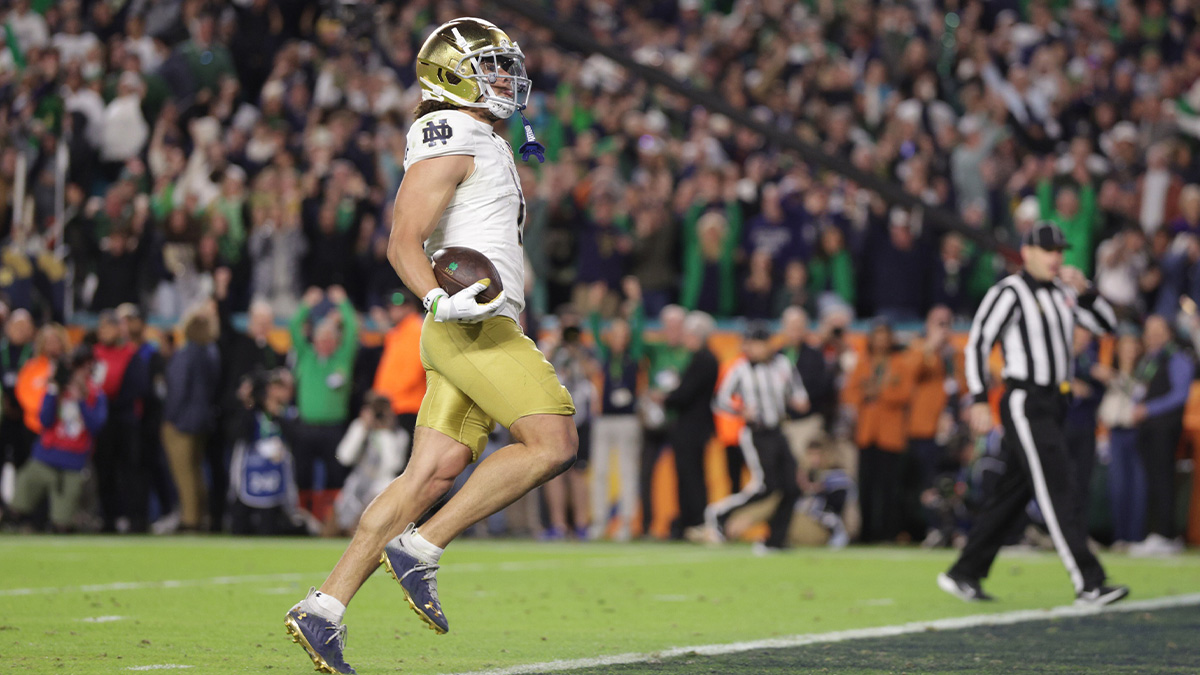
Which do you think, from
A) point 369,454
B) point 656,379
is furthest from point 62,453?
point 656,379

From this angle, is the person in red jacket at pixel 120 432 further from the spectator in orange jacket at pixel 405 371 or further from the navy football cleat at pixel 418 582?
the navy football cleat at pixel 418 582

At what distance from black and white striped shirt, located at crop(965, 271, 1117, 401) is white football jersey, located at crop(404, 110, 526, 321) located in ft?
13.6

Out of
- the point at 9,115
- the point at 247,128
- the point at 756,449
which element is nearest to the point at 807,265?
the point at 756,449

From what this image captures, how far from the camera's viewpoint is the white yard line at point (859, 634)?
233 inches

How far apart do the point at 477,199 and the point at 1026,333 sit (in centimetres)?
437

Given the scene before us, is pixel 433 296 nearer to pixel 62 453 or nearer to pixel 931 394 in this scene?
pixel 931 394

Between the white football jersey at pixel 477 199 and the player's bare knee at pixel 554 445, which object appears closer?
the player's bare knee at pixel 554 445

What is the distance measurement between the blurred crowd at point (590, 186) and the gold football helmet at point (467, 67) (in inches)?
338

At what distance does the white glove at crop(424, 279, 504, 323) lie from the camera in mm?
5266

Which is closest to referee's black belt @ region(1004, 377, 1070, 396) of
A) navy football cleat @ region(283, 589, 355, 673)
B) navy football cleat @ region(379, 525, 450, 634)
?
navy football cleat @ region(379, 525, 450, 634)

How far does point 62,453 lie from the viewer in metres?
15.5

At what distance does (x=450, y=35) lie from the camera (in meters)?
5.69

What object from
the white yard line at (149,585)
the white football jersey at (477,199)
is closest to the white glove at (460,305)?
the white football jersey at (477,199)

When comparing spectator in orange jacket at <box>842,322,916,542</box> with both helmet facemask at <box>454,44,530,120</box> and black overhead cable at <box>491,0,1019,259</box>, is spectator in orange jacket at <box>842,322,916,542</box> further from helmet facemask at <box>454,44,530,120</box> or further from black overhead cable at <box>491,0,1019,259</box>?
helmet facemask at <box>454,44,530,120</box>
